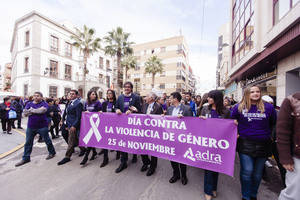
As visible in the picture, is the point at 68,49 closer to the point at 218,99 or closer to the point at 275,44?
the point at 275,44

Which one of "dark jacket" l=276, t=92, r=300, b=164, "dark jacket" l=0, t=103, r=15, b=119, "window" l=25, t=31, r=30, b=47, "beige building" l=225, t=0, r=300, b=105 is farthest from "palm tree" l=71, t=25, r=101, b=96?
"dark jacket" l=276, t=92, r=300, b=164

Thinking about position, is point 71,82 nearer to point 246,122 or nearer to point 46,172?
point 46,172

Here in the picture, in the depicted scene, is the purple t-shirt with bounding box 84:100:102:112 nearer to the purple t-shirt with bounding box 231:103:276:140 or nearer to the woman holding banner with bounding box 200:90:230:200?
the woman holding banner with bounding box 200:90:230:200

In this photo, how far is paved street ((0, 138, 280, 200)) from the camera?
7.92 ft

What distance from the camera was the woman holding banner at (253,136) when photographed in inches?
81.8

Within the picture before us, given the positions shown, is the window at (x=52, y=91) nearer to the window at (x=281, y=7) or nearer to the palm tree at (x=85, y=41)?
the palm tree at (x=85, y=41)

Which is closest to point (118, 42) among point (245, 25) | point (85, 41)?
point (85, 41)

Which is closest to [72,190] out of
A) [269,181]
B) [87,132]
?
[87,132]

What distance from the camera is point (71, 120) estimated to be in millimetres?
3799

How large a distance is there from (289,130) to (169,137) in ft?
5.68

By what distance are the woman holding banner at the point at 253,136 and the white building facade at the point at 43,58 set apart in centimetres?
2339

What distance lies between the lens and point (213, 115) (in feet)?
8.16

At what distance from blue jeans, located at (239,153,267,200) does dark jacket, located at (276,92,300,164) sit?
50cm

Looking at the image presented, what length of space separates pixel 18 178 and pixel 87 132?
5.07 feet
